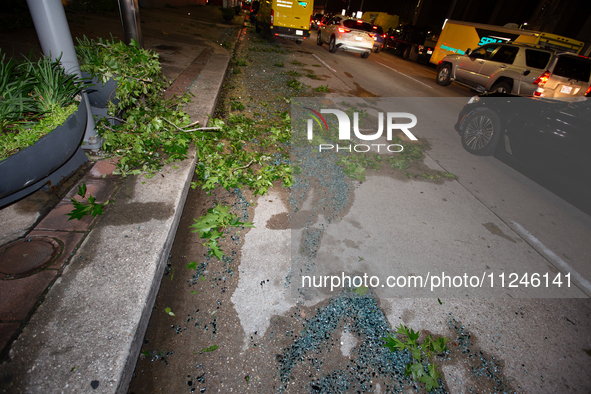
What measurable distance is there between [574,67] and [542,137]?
23.8 feet

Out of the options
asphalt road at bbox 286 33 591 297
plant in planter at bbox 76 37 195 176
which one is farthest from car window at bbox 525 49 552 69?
plant in planter at bbox 76 37 195 176

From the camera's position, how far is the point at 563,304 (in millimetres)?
2721

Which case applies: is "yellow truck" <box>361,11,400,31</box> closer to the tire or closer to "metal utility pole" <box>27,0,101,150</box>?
the tire

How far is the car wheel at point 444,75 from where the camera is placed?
12439 millimetres

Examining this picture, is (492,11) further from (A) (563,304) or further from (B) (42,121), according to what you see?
(B) (42,121)

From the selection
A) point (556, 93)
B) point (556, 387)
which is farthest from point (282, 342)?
point (556, 93)

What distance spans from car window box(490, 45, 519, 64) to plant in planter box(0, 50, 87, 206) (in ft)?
42.7

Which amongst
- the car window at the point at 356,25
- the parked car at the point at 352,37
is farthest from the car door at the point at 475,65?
the car window at the point at 356,25

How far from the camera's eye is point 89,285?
203 cm

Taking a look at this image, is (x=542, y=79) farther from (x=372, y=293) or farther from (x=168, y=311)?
(x=168, y=311)

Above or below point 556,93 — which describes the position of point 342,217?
below

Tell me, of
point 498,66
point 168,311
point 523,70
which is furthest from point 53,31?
point 498,66

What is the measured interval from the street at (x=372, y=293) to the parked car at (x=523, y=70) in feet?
21.2

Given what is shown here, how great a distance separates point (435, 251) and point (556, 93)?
30.9ft
